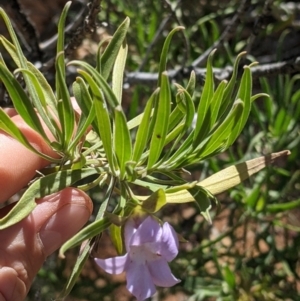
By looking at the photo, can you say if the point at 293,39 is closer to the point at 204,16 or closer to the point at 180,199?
the point at 204,16

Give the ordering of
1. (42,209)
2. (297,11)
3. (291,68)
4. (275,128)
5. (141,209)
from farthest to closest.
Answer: (297,11)
(275,128)
(291,68)
(42,209)
(141,209)

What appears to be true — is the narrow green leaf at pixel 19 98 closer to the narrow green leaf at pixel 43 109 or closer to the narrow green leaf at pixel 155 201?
the narrow green leaf at pixel 43 109

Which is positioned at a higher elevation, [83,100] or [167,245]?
[83,100]

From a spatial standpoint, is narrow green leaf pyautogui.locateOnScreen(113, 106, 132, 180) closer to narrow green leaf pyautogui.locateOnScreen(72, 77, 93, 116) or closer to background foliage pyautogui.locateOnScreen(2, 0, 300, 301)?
narrow green leaf pyautogui.locateOnScreen(72, 77, 93, 116)

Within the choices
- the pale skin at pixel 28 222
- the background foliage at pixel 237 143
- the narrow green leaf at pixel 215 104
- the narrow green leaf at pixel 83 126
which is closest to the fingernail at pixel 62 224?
the pale skin at pixel 28 222

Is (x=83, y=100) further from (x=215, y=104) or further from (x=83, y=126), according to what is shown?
(x=215, y=104)

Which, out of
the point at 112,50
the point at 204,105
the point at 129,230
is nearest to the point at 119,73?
the point at 112,50

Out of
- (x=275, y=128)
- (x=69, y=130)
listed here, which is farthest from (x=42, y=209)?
(x=275, y=128)
